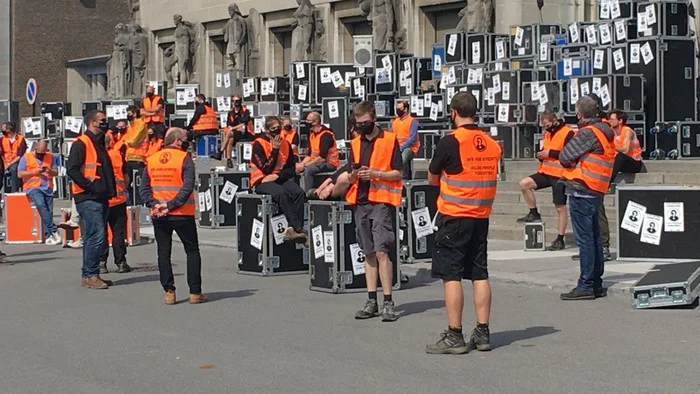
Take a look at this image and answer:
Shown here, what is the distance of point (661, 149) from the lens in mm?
22359

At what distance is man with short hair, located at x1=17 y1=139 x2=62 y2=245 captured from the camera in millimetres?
21578

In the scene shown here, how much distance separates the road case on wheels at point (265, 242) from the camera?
1599 centimetres

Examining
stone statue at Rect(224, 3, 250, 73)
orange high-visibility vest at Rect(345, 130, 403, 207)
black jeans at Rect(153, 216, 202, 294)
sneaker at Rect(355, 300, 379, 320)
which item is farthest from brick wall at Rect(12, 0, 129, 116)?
sneaker at Rect(355, 300, 379, 320)

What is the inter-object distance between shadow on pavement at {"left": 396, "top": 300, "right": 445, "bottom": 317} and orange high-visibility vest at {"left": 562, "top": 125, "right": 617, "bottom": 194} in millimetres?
1839

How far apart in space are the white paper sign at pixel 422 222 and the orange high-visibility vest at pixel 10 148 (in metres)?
13.3

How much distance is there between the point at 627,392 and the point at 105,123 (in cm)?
840

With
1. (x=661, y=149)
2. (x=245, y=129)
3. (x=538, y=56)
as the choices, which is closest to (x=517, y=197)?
(x=661, y=149)

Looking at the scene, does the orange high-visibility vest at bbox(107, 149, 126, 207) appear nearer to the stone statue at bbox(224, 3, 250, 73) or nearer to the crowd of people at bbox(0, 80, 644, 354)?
the crowd of people at bbox(0, 80, 644, 354)

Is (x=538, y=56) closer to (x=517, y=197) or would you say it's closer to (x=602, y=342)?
(x=517, y=197)

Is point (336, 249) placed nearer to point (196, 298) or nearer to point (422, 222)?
point (196, 298)

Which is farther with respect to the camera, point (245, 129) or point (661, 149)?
point (245, 129)

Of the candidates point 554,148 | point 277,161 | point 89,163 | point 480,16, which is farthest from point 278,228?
point 480,16

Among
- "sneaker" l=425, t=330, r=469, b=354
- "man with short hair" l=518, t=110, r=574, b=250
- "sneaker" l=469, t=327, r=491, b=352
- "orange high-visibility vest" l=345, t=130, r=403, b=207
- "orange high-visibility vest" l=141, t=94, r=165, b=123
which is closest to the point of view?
"sneaker" l=425, t=330, r=469, b=354

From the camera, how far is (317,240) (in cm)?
1429
